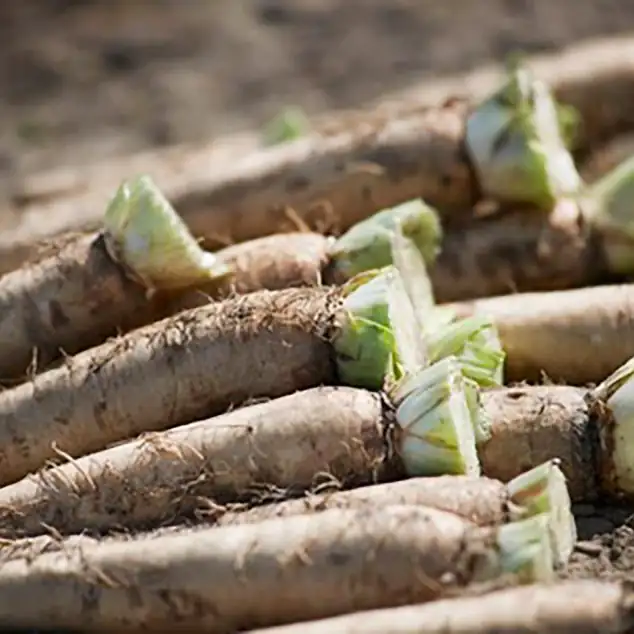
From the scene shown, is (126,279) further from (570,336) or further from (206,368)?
(570,336)

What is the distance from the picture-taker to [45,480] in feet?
5.82

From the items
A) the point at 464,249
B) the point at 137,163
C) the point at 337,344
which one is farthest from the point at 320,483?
the point at 137,163

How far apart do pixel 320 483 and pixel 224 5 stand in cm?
280

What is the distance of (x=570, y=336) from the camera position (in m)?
2.08

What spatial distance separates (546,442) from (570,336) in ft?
1.00

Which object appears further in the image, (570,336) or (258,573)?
(570,336)

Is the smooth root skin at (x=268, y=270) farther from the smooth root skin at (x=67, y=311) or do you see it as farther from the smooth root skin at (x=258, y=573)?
the smooth root skin at (x=258, y=573)

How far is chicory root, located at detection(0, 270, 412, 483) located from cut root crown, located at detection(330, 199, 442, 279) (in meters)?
0.15

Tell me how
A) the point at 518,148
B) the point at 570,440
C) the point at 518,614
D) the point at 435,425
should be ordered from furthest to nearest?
the point at 518,148 → the point at 570,440 → the point at 435,425 → the point at 518,614

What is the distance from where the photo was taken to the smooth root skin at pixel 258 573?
154cm

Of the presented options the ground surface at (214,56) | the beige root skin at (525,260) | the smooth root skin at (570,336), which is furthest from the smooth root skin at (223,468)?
the ground surface at (214,56)

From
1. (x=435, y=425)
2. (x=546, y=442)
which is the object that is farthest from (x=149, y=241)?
(x=546, y=442)

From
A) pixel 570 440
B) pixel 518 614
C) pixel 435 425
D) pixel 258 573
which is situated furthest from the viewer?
pixel 570 440

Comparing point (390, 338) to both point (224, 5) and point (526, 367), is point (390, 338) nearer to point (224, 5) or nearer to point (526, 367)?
point (526, 367)
